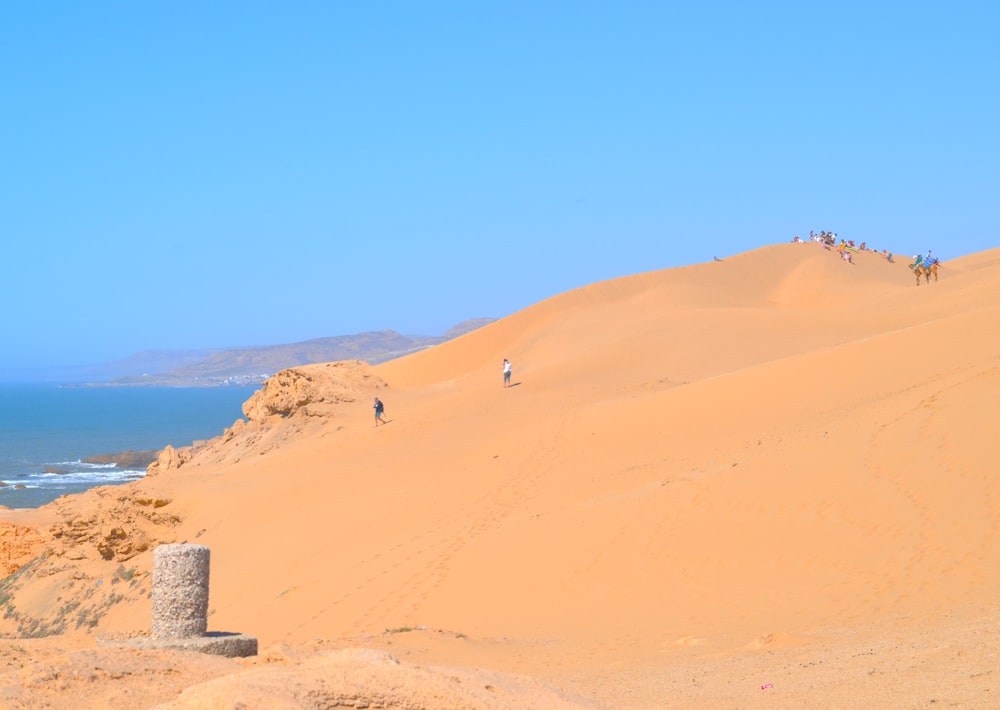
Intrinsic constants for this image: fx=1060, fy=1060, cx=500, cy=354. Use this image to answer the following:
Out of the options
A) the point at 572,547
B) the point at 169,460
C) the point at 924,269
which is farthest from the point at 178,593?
the point at 924,269

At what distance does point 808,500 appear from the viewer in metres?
13.0

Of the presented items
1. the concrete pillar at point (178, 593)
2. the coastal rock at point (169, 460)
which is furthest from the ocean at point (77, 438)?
the concrete pillar at point (178, 593)

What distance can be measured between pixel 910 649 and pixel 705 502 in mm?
5961

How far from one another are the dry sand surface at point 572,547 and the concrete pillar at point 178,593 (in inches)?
27.6

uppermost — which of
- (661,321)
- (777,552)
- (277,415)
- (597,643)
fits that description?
(661,321)

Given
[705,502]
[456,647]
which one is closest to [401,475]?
[705,502]

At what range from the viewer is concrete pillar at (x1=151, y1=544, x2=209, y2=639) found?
8070 mm

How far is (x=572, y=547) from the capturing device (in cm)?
1309

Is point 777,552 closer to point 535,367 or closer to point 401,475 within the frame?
point 401,475

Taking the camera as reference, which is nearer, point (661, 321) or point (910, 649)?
point (910, 649)

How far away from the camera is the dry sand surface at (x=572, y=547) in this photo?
6.88 m

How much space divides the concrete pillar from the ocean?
29.5m

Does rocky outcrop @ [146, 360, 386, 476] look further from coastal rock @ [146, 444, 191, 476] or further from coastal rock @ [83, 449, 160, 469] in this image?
coastal rock @ [83, 449, 160, 469]

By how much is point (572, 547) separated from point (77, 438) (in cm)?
6345
